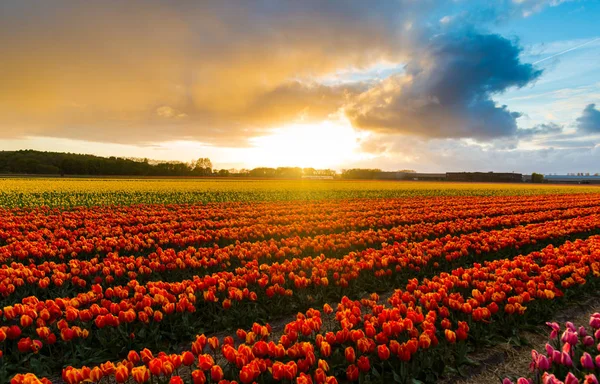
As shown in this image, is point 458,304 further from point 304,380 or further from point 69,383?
point 69,383

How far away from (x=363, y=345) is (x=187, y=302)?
3347mm

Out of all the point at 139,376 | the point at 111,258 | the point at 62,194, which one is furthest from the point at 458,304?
the point at 62,194

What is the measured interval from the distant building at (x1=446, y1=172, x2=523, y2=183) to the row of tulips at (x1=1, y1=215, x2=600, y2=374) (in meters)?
118

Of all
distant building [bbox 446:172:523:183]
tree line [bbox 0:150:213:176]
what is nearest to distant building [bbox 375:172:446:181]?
distant building [bbox 446:172:523:183]

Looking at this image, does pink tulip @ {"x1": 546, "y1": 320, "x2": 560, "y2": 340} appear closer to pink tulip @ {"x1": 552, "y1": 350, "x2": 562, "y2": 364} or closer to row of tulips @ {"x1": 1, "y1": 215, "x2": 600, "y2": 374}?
pink tulip @ {"x1": 552, "y1": 350, "x2": 562, "y2": 364}

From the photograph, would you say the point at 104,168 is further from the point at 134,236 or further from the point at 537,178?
the point at 537,178

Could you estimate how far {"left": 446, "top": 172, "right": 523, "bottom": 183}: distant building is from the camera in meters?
116

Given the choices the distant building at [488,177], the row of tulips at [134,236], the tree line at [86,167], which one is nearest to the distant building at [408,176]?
the distant building at [488,177]

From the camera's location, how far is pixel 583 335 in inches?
207

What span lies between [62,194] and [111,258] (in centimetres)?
2784

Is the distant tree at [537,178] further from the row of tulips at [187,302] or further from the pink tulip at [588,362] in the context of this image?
the pink tulip at [588,362]

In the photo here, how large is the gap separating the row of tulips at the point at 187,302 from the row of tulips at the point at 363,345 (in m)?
0.66

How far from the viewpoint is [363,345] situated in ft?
15.8

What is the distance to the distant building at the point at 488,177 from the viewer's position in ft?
381
